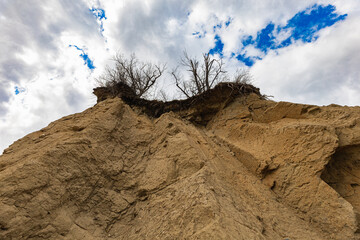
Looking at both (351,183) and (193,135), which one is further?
(193,135)

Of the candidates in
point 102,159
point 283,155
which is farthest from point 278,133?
point 102,159

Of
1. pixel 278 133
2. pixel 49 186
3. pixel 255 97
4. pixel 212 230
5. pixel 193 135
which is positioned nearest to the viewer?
pixel 212 230

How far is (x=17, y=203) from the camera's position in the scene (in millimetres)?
2918

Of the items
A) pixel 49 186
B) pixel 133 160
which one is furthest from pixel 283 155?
pixel 49 186

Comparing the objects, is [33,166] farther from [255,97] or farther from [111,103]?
[255,97]

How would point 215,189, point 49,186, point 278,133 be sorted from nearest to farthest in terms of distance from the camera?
point 49,186 < point 215,189 < point 278,133

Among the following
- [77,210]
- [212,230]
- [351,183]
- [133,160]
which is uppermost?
[133,160]

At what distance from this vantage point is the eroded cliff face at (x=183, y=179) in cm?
298

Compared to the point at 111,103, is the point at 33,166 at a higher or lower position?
lower

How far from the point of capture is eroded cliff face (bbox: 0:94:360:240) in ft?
9.77

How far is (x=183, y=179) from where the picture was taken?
12.8 feet

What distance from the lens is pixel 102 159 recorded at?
431cm

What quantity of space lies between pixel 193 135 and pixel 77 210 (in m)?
3.50

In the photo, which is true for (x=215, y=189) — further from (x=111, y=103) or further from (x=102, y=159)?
(x=111, y=103)
